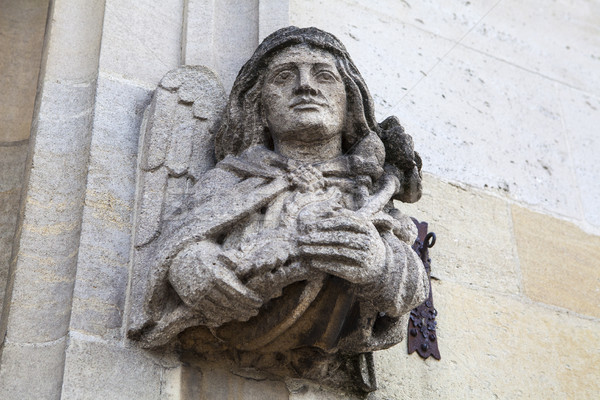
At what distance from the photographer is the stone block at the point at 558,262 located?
138 inches

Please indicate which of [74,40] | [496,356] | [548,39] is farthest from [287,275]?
[548,39]

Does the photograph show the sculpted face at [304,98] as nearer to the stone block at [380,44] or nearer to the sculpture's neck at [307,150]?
the sculpture's neck at [307,150]

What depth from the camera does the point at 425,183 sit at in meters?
3.47

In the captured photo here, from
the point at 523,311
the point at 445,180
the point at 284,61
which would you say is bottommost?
the point at 523,311

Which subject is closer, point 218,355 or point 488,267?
point 218,355

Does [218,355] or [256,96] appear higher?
[256,96]

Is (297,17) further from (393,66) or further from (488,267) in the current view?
(488,267)

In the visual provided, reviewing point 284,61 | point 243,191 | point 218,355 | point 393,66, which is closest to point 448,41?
point 393,66

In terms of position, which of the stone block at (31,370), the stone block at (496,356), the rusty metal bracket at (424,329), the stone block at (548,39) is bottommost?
the stone block at (496,356)

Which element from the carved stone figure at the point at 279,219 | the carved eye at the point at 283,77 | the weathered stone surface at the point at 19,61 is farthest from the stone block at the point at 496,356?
the weathered stone surface at the point at 19,61

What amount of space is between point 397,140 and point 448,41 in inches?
48.7

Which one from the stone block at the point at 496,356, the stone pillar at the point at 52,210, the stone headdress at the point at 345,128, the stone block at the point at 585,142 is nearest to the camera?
the stone pillar at the point at 52,210

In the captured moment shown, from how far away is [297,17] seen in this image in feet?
11.8

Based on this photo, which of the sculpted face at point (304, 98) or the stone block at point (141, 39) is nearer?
the sculpted face at point (304, 98)
